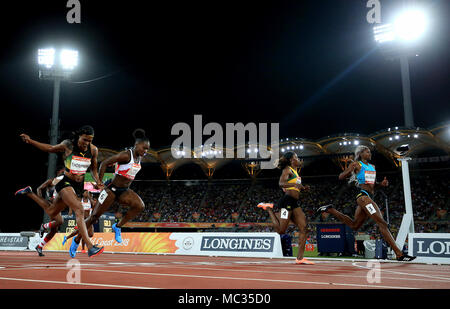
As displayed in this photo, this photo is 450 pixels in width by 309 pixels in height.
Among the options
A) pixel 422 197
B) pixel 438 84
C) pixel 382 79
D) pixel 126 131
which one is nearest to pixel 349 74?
pixel 382 79

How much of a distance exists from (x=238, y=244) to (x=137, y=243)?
6390mm

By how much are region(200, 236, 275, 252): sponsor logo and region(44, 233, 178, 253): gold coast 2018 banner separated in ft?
6.98

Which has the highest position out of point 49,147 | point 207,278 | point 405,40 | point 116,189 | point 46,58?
point 46,58

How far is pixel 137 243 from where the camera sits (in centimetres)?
1884

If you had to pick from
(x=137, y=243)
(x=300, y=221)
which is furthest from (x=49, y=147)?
(x=137, y=243)

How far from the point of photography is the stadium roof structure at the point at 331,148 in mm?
34031

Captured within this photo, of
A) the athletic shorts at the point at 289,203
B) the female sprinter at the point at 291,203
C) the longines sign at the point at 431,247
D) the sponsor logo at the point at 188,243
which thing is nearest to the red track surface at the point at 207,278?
the female sprinter at the point at 291,203

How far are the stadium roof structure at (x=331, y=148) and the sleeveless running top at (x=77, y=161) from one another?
27.9m

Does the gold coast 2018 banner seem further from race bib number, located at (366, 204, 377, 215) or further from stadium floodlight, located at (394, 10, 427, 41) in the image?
stadium floodlight, located at (394, 10, 427, 41)

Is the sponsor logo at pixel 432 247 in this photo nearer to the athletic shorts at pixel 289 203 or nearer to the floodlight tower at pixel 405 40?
the floodlight tower at pixel 405 40

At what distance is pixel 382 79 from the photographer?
45.5 m

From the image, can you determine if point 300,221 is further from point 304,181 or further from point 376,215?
point 304,181

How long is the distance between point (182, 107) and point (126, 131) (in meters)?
8.08
